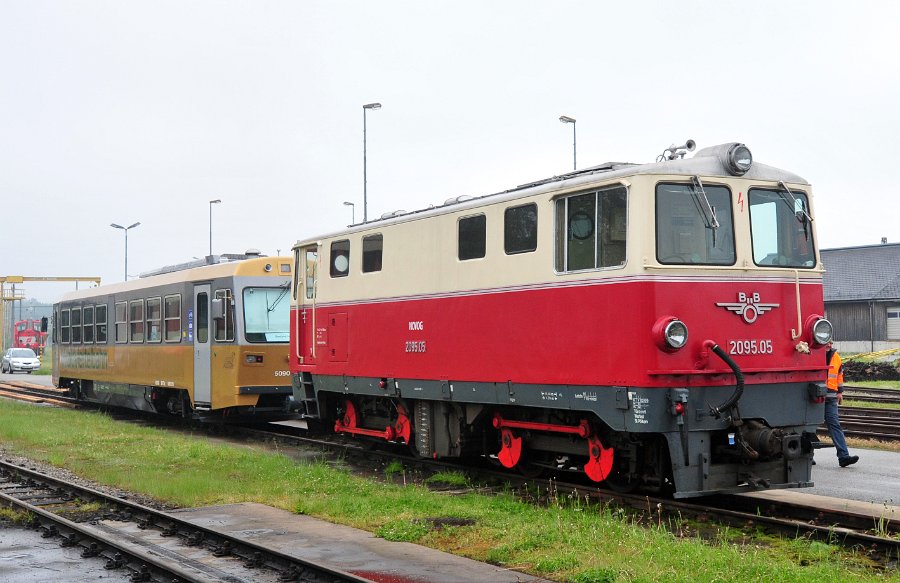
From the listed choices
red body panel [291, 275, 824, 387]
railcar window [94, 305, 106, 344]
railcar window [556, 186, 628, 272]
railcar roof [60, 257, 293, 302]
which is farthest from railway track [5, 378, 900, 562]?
railcar window [94, 305, 106, 344]

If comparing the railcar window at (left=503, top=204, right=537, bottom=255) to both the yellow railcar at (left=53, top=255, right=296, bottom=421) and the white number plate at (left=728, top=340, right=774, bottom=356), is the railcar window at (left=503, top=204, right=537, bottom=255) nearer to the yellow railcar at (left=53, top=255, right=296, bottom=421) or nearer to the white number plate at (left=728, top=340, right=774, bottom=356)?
the white number plate at (left=728, top=340, right=774, bottom=356)

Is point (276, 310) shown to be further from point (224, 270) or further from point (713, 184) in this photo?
point (713, 184)

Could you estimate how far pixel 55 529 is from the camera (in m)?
10.5

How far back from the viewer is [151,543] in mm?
9930

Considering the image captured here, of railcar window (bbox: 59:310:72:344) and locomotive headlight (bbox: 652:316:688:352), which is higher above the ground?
railcar window (bbox: 59:310:72:344)

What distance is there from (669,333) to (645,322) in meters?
0.26

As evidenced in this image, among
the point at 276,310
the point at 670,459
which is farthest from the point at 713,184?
the point at 276,310

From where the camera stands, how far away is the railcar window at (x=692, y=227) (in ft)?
33.9

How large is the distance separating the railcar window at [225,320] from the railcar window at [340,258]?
421 centimetres

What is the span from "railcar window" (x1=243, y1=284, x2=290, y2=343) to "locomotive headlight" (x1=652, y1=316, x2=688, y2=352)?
1113cm

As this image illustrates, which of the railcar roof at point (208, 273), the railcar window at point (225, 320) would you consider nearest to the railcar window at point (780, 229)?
the railcar roof at point (208, 273)

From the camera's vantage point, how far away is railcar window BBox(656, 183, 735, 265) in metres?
10.3

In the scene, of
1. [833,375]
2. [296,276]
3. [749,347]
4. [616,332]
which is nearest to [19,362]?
[296,276]

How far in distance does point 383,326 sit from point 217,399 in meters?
6.37
